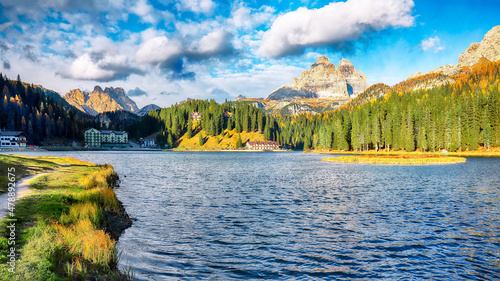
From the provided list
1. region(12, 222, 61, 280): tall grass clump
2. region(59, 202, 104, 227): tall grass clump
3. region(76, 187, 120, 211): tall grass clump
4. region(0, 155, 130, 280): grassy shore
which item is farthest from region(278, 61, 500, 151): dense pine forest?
region(12, 222, 61, 280): tall grass clump

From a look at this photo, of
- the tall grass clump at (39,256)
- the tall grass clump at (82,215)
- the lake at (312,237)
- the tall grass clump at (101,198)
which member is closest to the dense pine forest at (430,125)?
the lake at (312,237)

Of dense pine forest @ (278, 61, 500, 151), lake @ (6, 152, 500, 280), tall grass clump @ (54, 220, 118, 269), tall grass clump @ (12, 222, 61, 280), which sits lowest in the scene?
lake @ (6, 152, 500, 280)

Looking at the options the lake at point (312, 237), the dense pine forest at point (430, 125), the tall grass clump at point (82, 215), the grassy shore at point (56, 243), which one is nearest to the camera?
the grassy shore at point (56, 243)

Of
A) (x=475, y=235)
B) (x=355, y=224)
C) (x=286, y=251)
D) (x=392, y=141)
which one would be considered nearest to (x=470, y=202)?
(x=475, y=235)

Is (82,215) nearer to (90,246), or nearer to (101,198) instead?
(90,246)

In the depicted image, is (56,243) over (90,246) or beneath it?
over

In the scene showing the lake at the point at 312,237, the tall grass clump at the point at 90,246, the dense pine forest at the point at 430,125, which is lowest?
the lake at the point at 312,237

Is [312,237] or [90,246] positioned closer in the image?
[90,246]

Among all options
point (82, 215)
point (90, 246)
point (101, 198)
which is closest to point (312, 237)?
point (90, 246)

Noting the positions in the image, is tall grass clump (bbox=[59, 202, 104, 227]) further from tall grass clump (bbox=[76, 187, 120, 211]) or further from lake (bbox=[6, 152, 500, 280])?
tall grass clump (bbox=[76, 187, 120, 211])

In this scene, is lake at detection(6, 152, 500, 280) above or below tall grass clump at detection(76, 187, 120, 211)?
below

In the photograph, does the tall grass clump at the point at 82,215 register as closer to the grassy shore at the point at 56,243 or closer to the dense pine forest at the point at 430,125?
the grassy shore at the point at 56,243

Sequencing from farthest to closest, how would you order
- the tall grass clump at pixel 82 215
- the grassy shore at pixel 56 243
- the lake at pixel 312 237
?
1. the tall grass clump at pixel 82 215
2. the lake at pixel 312 237
3. the grassy shore at pixel 56 243

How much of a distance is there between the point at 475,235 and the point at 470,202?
13377 mm
